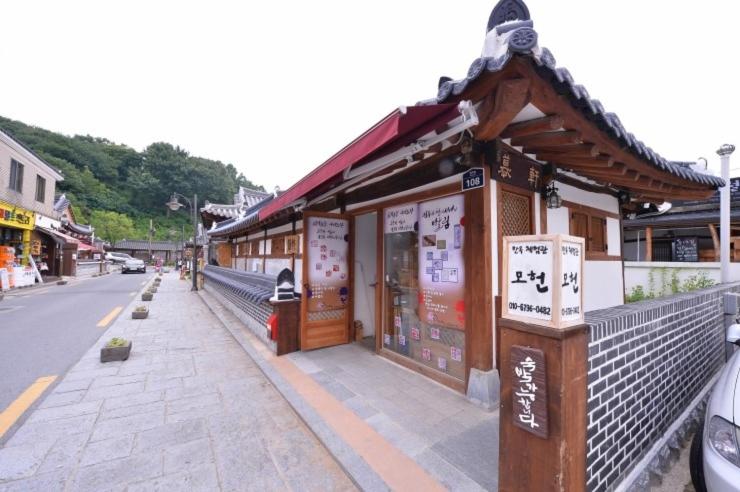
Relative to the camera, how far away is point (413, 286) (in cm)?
479

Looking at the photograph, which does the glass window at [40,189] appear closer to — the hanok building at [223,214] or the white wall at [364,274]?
the hanok building at [223,214]

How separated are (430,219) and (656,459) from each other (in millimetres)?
3190

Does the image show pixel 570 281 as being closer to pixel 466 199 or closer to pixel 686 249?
pixel 466 199

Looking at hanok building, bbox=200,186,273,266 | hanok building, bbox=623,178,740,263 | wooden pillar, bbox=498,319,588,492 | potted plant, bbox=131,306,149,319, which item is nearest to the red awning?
wooden pillar, bbox=498,319,588,492

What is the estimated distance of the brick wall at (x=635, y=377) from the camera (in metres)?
2.03

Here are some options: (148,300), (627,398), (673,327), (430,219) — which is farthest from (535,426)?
(148,300)

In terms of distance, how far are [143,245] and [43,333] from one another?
50.2 m

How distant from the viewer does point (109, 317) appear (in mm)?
9203

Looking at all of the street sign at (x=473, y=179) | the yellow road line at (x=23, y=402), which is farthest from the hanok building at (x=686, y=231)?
the yellow road line at (x=23, y=402)

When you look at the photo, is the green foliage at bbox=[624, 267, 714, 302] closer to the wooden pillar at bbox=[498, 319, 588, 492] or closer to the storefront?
the wooden pillar at bbox=[498, 319, 588, 492]

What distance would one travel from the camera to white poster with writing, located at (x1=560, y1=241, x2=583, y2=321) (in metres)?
1.79

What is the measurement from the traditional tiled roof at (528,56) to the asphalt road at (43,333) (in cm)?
531

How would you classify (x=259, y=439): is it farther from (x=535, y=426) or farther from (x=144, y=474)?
(x=535, y=426)

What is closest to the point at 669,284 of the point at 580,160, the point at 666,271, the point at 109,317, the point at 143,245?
the point at 666,271
